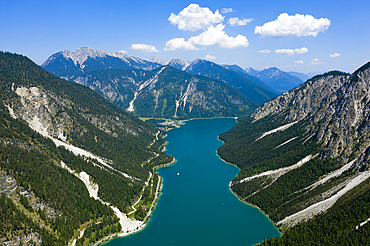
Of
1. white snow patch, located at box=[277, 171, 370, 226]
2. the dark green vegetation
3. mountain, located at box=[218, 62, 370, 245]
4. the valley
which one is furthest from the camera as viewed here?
white snow patch, located at box=[277, 171, 370, 226]

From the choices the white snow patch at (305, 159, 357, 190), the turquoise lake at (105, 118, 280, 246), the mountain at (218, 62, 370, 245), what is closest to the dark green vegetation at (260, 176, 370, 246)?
the mountain at (218, 62, 370, 245)

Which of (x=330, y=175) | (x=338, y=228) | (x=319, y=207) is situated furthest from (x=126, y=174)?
(x=338, y=228)

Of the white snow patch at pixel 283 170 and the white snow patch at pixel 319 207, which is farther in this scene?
the white snow patch at pixel 283 170

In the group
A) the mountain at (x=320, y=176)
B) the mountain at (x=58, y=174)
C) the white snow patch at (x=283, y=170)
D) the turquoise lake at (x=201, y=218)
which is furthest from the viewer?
the white snow patch at (x=283, y=170)

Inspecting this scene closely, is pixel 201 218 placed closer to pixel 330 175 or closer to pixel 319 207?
pixel 319 207

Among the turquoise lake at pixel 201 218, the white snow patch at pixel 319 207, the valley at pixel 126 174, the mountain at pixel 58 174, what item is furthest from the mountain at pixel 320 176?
the mountain at pixel 58 174

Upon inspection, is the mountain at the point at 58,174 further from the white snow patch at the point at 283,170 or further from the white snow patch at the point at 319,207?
the white snow patch at the point at 283,170

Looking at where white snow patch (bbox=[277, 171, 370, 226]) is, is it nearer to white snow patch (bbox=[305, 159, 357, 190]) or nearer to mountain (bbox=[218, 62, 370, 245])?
mountain (bbox=[218, 62, 370, 245])
